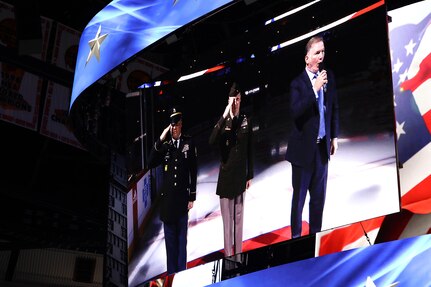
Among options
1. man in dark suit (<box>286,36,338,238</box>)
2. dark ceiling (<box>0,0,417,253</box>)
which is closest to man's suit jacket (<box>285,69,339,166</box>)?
man in dark suit (<box>286,36,338,238</box>)

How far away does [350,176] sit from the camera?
5.84m

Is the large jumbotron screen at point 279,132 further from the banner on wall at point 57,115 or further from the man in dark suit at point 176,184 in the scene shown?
the banner on wall at point 57,115

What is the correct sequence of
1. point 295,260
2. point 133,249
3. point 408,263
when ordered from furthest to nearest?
point 133,249, point 295,260, point 408,263

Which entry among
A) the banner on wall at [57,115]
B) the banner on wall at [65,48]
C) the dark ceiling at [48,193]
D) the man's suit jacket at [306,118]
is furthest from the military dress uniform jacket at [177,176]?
the dark ceiling at [48,193]

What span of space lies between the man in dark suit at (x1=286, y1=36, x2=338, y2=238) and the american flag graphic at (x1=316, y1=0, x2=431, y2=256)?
1.15 feet

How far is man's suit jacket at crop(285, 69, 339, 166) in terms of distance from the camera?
6.11 meters

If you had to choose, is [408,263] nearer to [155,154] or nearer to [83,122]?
[155,154]

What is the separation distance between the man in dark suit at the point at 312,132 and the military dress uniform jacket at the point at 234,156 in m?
0.50

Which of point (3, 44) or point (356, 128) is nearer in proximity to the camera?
point (356, 128)

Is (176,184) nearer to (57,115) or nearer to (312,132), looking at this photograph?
(312,132)

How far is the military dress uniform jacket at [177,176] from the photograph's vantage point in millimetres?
7230

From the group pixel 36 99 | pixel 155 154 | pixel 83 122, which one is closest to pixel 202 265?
pixel 155 154

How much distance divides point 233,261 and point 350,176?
1445 mm

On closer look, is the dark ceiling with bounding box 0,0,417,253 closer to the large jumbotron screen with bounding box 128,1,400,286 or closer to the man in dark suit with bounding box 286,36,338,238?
the large jumbotron screen with bounding box 128,1,400,286
